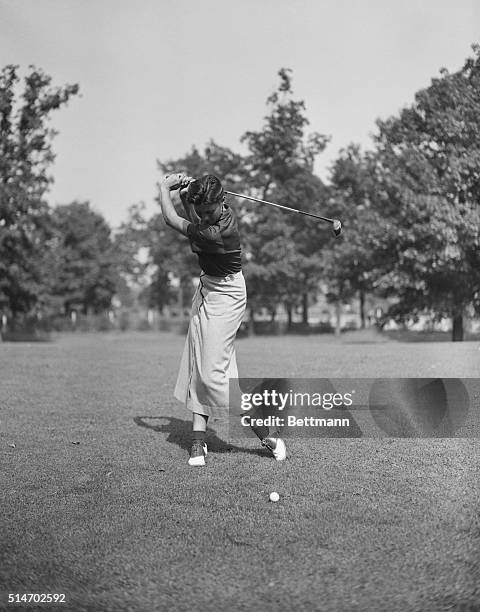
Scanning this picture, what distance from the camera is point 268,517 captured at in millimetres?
4762

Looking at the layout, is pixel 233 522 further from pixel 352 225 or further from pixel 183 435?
pixel 352 225

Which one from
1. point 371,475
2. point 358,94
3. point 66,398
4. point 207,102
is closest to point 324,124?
point 358,94

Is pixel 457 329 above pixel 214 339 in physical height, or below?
below

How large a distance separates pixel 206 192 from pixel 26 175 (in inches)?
1224

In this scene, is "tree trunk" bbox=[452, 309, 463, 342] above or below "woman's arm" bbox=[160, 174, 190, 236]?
below

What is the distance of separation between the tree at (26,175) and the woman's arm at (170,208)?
25747 millimetres

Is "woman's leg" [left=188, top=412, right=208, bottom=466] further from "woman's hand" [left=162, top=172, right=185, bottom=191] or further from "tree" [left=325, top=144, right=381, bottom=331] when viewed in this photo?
"tree" [left=325, top=144, right=381, bottom=331]

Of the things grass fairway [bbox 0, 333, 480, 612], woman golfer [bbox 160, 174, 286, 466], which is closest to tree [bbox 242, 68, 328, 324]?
woman golfer [bbox 160, 174, 286, 466]

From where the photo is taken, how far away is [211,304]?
6617mm

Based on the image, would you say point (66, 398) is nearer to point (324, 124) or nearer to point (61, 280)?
point (324, 124)

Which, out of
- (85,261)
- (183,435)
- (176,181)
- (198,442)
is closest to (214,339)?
(198,442)

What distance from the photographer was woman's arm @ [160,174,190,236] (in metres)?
6.40

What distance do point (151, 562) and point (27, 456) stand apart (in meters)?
3.22

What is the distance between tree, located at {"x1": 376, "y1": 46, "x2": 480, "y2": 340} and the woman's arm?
20967 millimetres
